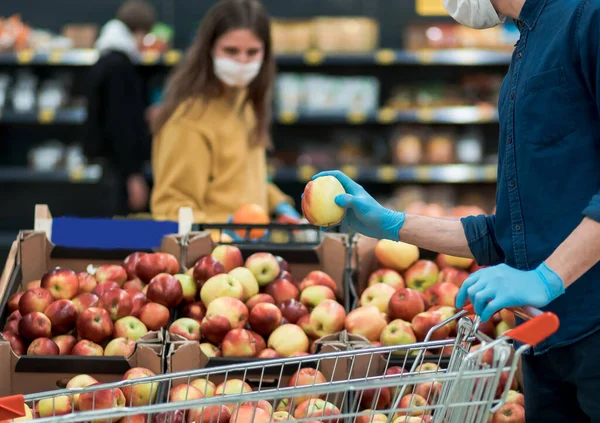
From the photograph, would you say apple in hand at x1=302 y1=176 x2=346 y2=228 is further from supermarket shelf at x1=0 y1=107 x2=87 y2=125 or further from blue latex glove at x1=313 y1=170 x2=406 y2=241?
supermarket shelf at x1=0 y1=107 x2=87 y2=125

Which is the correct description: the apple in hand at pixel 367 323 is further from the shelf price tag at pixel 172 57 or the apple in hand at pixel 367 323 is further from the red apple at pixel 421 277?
the shelf price tag at pixel 172 57

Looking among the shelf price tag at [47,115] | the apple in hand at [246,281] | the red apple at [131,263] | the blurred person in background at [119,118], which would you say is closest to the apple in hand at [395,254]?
the apple in hand at [246,281]

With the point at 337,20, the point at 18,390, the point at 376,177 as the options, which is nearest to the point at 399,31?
the point at 337,20

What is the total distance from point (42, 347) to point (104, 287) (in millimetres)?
284

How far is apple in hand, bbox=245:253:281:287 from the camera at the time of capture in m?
2.44

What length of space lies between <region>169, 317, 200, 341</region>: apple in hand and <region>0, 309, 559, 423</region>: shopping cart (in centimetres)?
22

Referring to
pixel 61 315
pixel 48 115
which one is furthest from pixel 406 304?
pixel 48 115

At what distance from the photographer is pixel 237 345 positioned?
2.12 metres

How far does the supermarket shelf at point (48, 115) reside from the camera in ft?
19.1

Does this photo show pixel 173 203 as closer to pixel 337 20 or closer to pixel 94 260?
pixel 94 260

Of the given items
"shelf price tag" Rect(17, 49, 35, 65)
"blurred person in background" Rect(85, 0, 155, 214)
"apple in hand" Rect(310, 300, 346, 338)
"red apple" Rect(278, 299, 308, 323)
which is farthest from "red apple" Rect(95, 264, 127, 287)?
"shelf price tag" Rect(17, 49, 35, 65)

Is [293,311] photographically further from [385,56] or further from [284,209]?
[385,56]

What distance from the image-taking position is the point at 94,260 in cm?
255

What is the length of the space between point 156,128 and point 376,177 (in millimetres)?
2640
